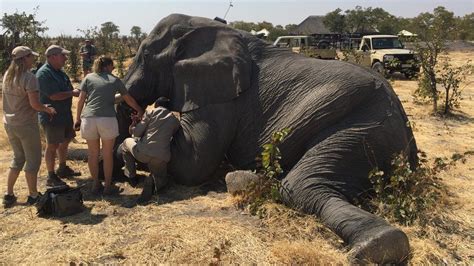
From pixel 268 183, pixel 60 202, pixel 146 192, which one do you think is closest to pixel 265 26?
pixel 146 192

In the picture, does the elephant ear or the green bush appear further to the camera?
the elephant ear

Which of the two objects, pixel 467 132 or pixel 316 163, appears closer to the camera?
pixel 316 163

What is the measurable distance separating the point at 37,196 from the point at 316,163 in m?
3.27

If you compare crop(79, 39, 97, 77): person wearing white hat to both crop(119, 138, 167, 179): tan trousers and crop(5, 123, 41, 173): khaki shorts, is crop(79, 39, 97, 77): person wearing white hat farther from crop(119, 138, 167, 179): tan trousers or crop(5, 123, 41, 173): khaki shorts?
crop(5, 123, 41, 173): khaki shorts

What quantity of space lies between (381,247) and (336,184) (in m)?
1.10

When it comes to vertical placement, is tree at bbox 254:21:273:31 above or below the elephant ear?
above

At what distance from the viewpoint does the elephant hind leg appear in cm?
450

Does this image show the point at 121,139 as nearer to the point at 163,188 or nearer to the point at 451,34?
the point at 163,188

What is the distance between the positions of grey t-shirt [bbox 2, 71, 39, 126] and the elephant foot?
3.85 m

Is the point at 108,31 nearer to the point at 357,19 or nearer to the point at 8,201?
the point at 357,19

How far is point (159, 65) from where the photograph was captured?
7195 mm

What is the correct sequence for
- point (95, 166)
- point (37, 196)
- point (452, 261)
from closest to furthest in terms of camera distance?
point (452, 261) < point (37, 196) < point (95, 166)

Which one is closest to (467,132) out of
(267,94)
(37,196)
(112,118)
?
(267,94)

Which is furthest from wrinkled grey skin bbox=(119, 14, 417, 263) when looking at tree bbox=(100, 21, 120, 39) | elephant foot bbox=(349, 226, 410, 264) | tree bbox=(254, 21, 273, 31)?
tree bbox=(254, 21, 273, 31)
